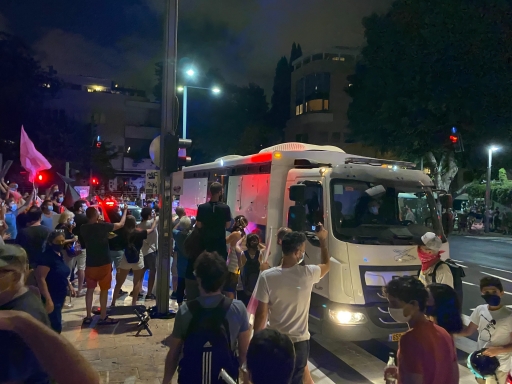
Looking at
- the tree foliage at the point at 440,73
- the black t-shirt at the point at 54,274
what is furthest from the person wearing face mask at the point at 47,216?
the tree foliage at the point at 440,73

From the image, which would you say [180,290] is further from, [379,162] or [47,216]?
[379,162]

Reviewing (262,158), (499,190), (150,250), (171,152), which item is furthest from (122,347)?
(499,190)

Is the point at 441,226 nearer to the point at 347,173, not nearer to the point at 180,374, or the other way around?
the point at 347,173

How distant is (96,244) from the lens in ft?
21.8

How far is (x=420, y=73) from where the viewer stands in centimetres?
2577

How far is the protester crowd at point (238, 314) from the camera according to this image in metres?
2.15

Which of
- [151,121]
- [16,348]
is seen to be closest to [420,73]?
[16,348]

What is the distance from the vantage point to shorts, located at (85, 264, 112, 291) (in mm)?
6723

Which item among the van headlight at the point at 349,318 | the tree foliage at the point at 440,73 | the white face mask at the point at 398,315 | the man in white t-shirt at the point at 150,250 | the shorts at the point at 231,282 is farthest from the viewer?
the tree foliage at the point at 440,73

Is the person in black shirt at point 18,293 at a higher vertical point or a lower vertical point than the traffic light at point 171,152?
lower

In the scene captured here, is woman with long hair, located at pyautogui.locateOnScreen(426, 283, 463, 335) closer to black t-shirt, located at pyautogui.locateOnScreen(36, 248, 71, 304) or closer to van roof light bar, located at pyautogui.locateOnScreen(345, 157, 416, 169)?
black t-shirt, located at pyautogui.locateOnScreen(36, 248, 71, 304)

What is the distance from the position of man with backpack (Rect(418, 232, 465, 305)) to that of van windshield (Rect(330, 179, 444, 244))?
794 mm

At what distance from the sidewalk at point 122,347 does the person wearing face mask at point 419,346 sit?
3291 mm

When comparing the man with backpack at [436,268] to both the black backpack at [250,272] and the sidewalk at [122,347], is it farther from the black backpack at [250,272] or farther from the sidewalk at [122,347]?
the sidewalk at [122,347]
